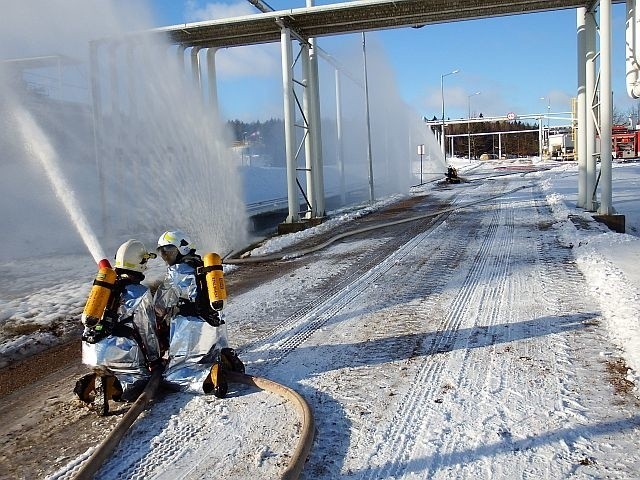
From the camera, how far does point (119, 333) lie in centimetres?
390

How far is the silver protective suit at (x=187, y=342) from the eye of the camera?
13.3 feet

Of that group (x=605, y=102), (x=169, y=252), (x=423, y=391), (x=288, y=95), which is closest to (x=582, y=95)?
(x=605, y=102)

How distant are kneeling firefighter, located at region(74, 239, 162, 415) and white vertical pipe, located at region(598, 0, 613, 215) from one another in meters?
11.7

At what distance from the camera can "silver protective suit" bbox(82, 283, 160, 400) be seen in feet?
12.6

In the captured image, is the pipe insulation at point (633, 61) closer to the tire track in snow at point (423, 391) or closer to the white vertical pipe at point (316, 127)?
the tire track in snow at point (423, 391)

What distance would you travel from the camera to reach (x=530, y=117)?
64.7 m

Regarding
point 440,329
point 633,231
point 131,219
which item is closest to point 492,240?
point 633,231

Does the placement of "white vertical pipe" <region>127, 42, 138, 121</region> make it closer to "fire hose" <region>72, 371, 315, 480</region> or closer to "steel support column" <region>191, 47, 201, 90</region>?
"steel support column" <region>191, 47, 201, 90</region>

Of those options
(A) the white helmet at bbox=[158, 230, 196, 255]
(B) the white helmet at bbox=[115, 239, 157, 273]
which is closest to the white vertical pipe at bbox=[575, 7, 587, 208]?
(A) the white helmet at bbox=[158, 230, 196, 255]

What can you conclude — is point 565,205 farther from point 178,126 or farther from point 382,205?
point 178,126

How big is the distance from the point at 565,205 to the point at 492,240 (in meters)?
6.43

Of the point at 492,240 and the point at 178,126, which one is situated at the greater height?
the point at 178,126

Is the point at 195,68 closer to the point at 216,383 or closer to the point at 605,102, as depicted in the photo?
the point at 605,102

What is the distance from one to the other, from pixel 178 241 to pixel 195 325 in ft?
2.27
